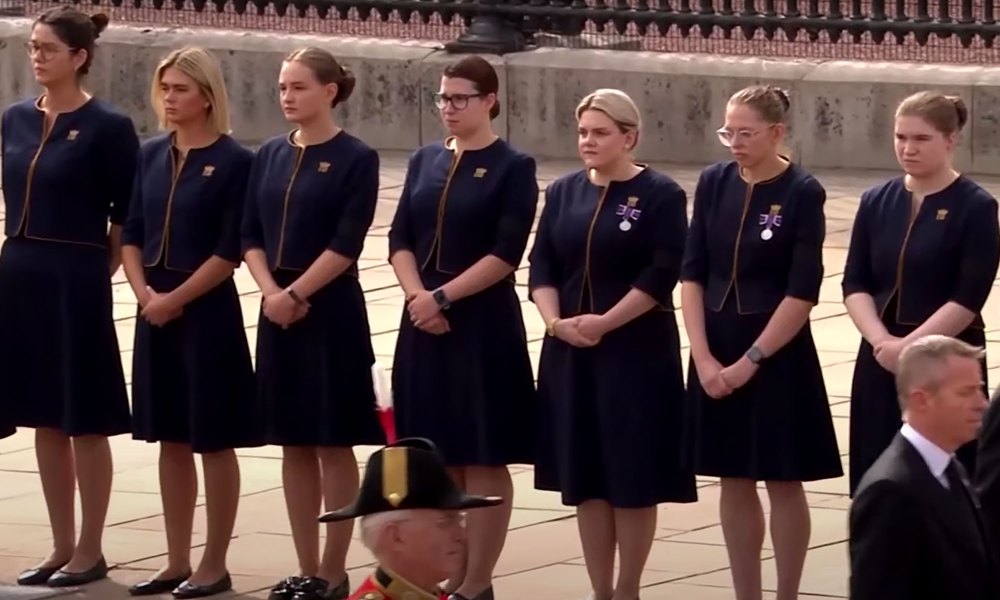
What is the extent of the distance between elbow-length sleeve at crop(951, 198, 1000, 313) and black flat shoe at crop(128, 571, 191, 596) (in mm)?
2862

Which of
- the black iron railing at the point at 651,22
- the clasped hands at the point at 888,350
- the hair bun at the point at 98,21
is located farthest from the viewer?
the black iron railing at the point at 651,22

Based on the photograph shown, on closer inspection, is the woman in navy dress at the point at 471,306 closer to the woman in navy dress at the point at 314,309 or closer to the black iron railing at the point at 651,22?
the woman in navy dress at the point at 314,309

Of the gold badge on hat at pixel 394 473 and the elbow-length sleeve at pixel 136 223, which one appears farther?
the elbow-length sleeve at pixel 136 223

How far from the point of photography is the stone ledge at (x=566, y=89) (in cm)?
1644

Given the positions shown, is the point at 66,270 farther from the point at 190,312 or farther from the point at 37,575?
the point at 37,575

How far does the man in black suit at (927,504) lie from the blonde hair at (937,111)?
7.45ft

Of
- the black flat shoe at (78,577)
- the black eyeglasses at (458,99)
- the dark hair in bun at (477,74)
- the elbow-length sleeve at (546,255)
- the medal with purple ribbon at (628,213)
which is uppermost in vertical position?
the dark hair in bun at (477,74)

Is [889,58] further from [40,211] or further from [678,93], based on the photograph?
[40,211]

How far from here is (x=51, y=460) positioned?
386 inches

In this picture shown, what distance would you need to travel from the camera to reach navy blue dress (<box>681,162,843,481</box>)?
28.7 ft

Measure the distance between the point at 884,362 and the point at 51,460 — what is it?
310cm

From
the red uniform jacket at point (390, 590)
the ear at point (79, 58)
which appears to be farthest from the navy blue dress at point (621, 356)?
the red uniform jacket at point (390, 590)

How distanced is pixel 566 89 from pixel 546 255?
26.8ft

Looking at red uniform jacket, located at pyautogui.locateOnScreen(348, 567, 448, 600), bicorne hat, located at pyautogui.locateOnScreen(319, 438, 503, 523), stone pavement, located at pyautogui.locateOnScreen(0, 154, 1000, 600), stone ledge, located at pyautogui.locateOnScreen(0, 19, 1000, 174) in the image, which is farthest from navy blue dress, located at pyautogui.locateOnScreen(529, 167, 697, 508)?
stone ledge, located at pyautogui.locateOnScreen(0, 19, 1000, 174)
